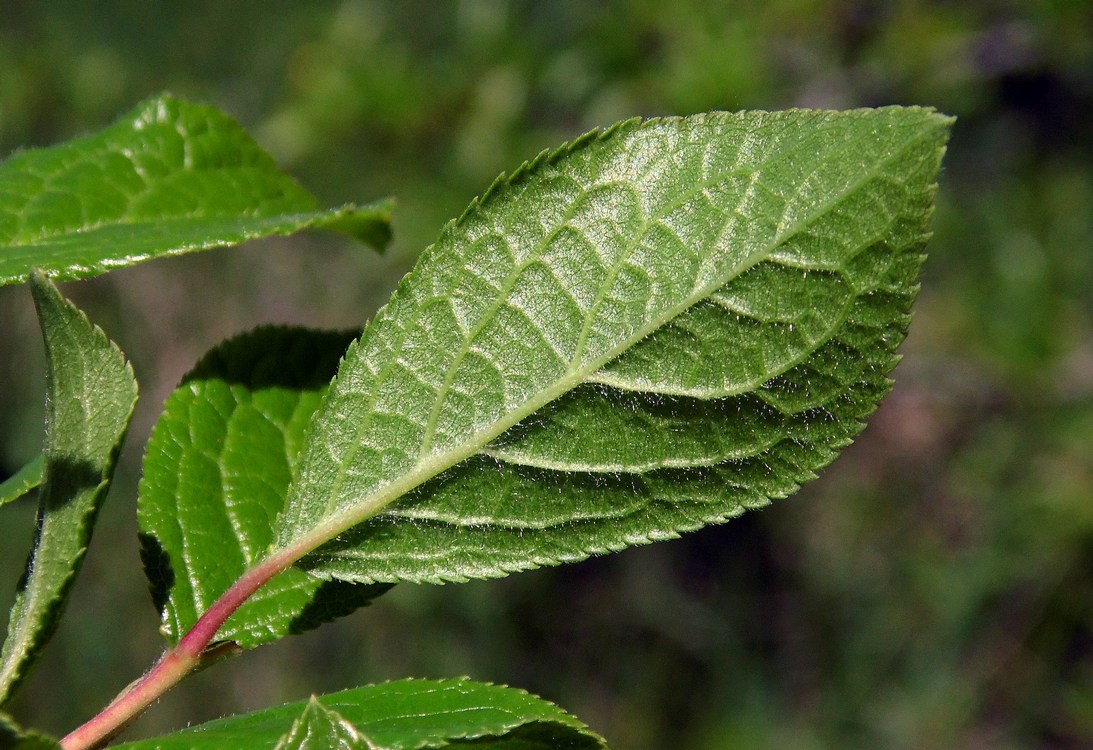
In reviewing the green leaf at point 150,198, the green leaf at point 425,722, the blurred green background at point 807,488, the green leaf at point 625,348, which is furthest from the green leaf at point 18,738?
the blurred green background at point 807,488

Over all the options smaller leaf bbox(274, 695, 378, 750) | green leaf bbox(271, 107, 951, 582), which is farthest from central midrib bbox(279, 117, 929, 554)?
smaller leaf bbox(274, 695, 378, 750)

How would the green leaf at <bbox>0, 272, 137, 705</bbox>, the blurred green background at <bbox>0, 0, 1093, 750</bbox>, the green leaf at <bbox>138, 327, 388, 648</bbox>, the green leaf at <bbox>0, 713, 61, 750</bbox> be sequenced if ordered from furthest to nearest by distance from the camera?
the blurred green background at <bbox>0, 0, 1093, 750</bbox>
the green leaf at <bbox>138, 327, 388, 648</bbox>
the green leaf at <bbox>0, 272, 137, 705</bbox>
the green leaf at <bbox>0, 713, 61, 750</bbox>

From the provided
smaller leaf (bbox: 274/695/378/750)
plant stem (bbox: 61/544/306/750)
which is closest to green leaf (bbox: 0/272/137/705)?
plant stem (bbox: 61/544/306/750)

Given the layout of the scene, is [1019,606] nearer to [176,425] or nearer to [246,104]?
[176,425]

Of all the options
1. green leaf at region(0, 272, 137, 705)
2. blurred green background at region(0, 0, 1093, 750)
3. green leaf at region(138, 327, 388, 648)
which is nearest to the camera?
green leaf at region(0, 272, 137, 705)

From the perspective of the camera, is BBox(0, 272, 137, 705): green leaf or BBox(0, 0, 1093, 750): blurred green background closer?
BBox(0, 272, 137, 705): green leaf

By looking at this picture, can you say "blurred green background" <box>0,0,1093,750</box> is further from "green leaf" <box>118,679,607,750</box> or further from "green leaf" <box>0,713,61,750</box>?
"green leaf" <box>0,713,61,750</box>

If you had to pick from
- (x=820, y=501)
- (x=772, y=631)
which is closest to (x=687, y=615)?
(x=772, y=631)

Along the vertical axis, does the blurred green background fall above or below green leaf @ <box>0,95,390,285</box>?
above

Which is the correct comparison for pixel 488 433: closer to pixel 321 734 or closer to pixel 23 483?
pixel 321 734

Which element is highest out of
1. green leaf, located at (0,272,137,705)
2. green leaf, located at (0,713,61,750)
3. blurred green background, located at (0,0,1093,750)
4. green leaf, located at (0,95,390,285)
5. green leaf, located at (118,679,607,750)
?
blurred green background, located at (0,0,1093,750)
